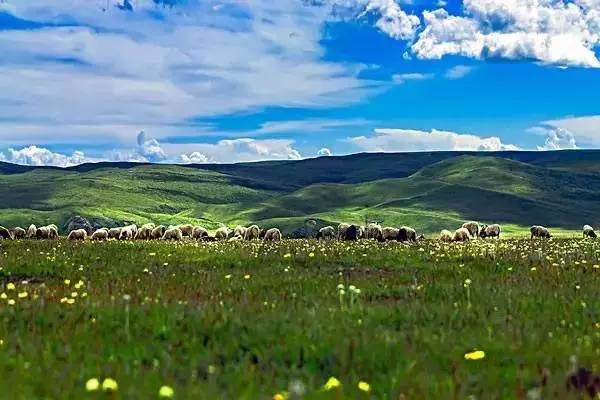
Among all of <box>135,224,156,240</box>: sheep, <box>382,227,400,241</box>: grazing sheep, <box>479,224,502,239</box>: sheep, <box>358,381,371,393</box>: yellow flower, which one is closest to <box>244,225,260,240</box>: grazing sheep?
<box>135,224,156,240</box>: sheep

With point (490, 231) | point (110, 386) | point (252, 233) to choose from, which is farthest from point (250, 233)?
point (110, 386)

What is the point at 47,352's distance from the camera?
24.7 ft

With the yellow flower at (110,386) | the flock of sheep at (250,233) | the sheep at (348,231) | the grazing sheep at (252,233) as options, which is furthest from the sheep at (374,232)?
the yellow flower at (110,386)

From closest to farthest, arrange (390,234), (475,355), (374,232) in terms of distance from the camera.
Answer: (475,355) → (390,234) → (374,232)

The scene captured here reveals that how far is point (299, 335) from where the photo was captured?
841 centimetres

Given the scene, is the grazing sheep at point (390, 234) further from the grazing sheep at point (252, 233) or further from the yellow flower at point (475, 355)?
the yellow flower at point (475, 355)

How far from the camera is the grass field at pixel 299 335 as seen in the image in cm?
633

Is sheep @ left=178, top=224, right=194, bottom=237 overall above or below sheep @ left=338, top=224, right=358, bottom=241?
below

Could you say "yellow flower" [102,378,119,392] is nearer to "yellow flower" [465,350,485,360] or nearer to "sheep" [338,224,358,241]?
"yellow flower" [465,350,485,360]

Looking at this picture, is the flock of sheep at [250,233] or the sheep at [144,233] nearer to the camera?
the flock of sheep at [250,233]

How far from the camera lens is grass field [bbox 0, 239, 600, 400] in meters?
6.33

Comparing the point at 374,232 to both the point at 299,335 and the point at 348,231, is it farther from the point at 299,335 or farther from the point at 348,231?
the point at 299,335

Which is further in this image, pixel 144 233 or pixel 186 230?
pixel 186 230

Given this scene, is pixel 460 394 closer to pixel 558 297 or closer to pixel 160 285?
pixel 558 297
